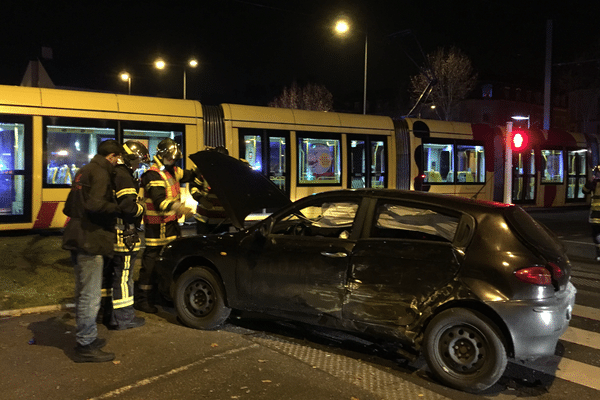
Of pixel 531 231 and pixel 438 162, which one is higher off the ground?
pixel 438 162

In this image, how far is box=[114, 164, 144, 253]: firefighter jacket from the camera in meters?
4.85

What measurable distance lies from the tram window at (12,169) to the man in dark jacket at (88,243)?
270 inches

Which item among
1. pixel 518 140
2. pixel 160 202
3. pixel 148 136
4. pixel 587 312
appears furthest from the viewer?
pixel 148 136

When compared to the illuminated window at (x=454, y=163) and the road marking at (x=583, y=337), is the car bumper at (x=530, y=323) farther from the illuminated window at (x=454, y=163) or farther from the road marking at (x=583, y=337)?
the illuminated window at (x=454, y=163)

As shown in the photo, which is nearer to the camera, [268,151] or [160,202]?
[160,202]

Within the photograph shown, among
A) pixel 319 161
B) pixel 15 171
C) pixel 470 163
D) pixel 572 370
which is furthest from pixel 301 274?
pixel 470 163

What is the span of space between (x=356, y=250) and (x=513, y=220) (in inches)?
51.5

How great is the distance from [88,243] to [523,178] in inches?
682

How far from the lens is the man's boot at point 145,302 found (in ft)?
19.9

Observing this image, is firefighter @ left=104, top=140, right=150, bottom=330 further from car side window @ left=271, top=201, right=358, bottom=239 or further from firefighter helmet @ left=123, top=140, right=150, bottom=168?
car side window @ left=271, top=201, right=358, bottom=239

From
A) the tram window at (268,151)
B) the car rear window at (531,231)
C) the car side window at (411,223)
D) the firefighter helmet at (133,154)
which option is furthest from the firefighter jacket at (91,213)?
the tram window at (268,151)

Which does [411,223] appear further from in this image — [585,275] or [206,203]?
[585,275]

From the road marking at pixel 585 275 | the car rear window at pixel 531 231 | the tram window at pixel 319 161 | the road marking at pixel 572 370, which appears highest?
the tram window at pixel 319 161

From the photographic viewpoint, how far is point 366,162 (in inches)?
563
